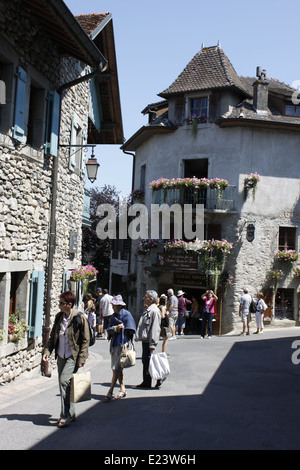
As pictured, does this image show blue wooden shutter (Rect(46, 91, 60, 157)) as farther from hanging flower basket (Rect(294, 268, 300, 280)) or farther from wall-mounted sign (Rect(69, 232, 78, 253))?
hanging flower basket (Rect(294, 268, 300, 280))

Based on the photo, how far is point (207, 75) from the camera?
23641mm

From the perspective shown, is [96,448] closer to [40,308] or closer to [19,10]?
[40,308]

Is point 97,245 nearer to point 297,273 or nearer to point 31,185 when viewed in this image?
point 297,273

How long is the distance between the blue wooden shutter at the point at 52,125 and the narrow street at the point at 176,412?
14.6 ft

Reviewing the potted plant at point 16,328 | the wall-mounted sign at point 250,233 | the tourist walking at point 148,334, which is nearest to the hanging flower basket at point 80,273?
the potted plant at point 16,328

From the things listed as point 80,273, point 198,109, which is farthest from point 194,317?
point 80,273

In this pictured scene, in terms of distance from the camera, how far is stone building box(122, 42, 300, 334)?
21.9 m

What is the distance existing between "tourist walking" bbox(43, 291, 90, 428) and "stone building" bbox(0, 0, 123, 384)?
2.31m

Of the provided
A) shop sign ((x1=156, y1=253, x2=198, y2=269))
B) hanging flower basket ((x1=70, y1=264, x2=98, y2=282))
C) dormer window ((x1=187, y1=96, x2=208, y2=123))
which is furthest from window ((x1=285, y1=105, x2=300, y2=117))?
hanging flower basket ((x1=70, y1=264, x2=98, y2=282))

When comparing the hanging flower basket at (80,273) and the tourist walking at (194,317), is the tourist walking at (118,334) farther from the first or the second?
the tourist walking at (194,317)

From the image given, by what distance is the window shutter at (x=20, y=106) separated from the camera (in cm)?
875

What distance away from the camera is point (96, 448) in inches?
212

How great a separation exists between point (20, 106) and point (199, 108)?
15475 millimetres
